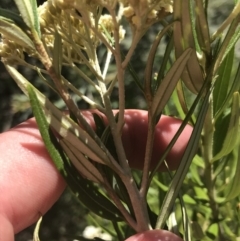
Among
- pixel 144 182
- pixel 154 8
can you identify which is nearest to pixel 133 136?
pixel 144 182

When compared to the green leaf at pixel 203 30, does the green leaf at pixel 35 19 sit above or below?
above

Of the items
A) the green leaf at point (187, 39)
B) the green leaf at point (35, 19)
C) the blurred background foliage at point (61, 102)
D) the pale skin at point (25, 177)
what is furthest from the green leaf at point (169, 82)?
the blurred background foliage at point (61, 102)

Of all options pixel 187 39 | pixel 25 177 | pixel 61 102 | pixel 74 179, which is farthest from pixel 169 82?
pixel 61 102

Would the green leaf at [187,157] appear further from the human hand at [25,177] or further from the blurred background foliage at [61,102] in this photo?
the blurred background foliage at [61,102]

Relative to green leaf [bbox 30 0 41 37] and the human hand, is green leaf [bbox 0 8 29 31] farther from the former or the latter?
the human hand

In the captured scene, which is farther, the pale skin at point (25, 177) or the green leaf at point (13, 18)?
the pale skin at point (25, 177)

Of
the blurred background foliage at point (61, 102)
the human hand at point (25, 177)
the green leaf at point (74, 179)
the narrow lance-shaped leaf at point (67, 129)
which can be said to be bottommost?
the blurred background foliage at point (61, 102)

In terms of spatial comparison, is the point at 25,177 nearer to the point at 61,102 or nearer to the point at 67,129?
the point at 67,129

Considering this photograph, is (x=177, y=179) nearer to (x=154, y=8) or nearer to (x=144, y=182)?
(x=144, y=182)
